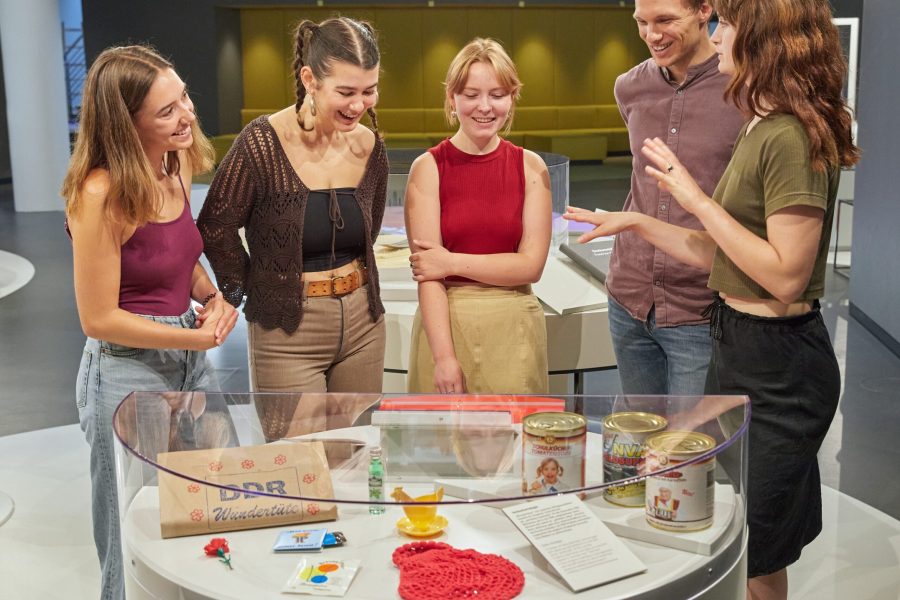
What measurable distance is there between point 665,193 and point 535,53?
15.7 m

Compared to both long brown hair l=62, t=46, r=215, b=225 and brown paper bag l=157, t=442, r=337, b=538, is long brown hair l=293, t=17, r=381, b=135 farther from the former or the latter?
brown paper bag l=157, t=442, r=337, b=538

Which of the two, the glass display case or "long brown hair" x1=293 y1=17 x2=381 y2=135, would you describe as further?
"long brown hair" x1=293 y1=17 x2=381 y2=135

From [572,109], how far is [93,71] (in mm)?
16252

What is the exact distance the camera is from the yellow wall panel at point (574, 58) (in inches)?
701

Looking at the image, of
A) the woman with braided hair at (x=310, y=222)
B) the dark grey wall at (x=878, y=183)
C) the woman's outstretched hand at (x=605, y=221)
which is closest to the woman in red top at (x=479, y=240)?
the woman with braided hair at (x=310, y=222)

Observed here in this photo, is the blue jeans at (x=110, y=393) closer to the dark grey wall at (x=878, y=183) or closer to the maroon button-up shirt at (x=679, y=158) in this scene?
the maroon button-up shirt at (x=679, y=158)

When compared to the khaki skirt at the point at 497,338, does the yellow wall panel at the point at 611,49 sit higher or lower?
higher

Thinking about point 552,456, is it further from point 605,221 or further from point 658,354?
point 658,354

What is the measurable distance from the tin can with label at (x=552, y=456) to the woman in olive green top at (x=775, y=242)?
606 mm

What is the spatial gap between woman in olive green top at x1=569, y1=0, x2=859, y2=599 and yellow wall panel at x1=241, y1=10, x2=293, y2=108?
628 inches

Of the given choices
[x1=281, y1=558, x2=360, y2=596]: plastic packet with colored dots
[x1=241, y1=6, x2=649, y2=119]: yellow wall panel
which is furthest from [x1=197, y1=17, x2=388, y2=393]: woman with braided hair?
[x1=241, y1=6, x2=649, y2=119]: yellow wall panel

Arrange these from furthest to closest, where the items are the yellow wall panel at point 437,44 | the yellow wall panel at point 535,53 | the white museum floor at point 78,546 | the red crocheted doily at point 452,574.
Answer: the yellow wall panel at point 535,53, the yellow wall panel at point 437,44, the white museum floor at point 78,546, the red crocheted doily at point 452,574

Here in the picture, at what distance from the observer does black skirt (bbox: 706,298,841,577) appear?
2.12 m

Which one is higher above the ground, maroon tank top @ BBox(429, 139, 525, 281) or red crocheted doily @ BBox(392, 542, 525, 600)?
maroon tank top @ BBox(429, 139, 525, 281)
